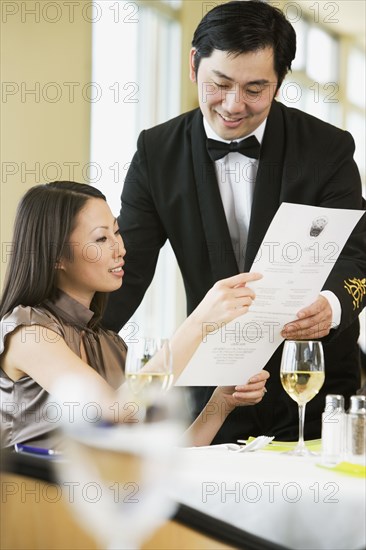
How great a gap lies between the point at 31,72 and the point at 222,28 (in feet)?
6.44

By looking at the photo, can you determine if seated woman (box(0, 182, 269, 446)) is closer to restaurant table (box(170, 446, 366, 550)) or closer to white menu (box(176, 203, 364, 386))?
white menu (box(176, 203, 364, 386))

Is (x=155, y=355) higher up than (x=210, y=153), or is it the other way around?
(x=210, y=153)

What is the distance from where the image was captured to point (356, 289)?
216 cm

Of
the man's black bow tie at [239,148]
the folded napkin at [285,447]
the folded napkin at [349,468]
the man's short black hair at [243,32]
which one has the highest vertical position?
the man's short black hair at [243,32]

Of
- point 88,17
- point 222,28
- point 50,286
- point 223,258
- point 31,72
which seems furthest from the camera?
point 88,17

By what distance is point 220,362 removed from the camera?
5.81 feet

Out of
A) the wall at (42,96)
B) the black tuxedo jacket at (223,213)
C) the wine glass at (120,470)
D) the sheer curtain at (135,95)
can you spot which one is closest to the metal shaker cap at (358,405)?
the black tuxedo jacket at (223,213)

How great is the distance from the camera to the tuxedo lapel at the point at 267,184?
2.28m

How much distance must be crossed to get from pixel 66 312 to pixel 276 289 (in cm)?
50

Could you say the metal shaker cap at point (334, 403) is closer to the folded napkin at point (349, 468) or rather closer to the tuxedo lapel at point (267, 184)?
the folded napkin at point (349, 468)

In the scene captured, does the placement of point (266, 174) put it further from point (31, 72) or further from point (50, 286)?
point (31, 72)

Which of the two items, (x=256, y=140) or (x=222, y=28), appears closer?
(x=222, y=28)

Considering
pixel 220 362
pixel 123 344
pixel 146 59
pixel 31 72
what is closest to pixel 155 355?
pixel 220 362

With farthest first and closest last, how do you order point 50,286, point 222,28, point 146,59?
point 146,59, point 222,28, point 50,286
